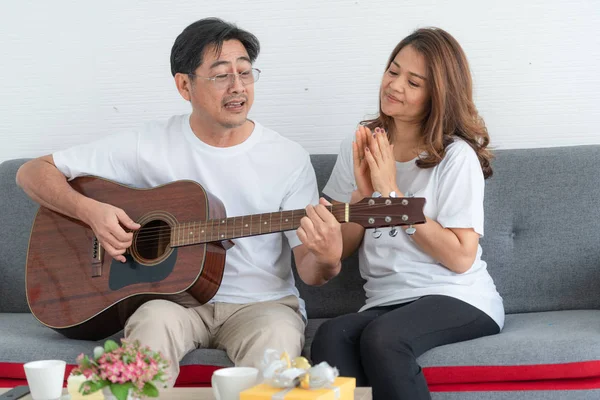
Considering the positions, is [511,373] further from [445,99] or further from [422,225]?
[445,99]

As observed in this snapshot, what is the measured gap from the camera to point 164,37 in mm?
2879

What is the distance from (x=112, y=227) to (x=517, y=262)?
118cm

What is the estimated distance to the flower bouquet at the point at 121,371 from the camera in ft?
4.38

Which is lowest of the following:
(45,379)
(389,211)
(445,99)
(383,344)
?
(383,344)

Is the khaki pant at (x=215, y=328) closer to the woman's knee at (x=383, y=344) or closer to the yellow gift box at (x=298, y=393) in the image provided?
the woman's knee at (x=383, y=344)

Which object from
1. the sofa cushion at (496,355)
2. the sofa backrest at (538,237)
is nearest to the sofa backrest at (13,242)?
the sofa cushion at (496,355)

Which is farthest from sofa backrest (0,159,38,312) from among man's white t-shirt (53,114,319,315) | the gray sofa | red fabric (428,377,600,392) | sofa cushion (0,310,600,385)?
red fabric (428,377,600,392)

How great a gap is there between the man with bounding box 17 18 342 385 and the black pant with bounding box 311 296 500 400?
0.52 ft

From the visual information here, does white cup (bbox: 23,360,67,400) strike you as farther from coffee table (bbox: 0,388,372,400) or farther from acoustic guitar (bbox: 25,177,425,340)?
acoustic guitar (bbox: 25,177,425,340)

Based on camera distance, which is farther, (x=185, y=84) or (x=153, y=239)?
(x=185, y=84)

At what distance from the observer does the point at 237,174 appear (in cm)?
228

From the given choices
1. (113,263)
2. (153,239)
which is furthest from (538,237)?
(113,263)

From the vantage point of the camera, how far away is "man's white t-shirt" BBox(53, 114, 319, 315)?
2.26 m

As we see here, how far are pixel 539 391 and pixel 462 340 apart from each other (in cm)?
22
